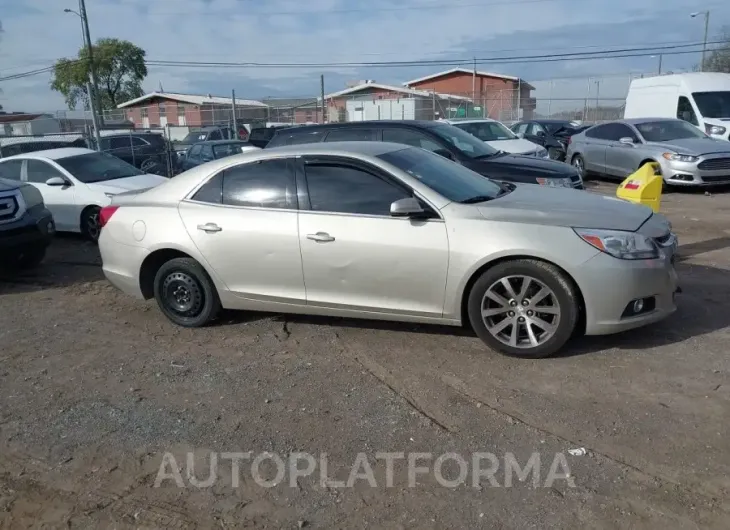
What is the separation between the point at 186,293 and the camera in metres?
5.58

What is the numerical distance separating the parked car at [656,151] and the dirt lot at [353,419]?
749cm

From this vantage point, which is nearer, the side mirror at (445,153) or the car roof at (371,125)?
the side mirror at (445,153)

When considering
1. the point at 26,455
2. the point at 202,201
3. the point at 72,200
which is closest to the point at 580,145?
the point at 72,200

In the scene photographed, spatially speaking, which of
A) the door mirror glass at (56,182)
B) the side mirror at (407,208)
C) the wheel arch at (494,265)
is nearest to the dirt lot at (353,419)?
the wheel arch at (494,265)

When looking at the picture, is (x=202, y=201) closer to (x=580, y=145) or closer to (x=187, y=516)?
(x=187, y=516)

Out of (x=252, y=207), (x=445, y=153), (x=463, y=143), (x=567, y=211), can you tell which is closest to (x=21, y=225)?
(x=252, y=207)

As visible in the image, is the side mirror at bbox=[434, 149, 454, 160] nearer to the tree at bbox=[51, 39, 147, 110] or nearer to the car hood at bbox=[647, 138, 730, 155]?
the car hood at bbox=[647, 138, 730, 155]

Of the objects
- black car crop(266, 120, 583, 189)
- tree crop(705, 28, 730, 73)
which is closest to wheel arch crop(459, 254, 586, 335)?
black car crop(266, 120, 583, 189)

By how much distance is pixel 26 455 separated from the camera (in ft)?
12.1

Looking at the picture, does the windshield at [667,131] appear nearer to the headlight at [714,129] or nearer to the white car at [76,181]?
the headlight at [714,129]

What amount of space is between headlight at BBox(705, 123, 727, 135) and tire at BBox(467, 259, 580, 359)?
1332 centimetres

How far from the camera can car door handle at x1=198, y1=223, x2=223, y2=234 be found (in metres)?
5.27

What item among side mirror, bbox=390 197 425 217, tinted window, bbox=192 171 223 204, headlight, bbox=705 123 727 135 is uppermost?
headlight, bbox=705 123 727 135

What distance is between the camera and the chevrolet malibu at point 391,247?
4465 mm
